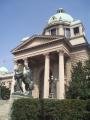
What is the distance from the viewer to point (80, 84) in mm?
38594

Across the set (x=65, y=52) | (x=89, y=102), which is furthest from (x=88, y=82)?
(x=89, y=102)

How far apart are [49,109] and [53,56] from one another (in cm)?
2513

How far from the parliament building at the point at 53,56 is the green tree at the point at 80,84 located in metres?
3.29

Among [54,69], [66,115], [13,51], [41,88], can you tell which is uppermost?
[13,51]

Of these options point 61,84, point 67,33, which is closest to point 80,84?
point 61,84

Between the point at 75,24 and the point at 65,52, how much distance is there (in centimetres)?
1117

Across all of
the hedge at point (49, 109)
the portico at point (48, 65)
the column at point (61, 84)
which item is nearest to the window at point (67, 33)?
the portico at point (48, 65)

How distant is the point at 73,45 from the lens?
1930 inches

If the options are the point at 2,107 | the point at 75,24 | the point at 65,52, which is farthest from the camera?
the point at 75,24

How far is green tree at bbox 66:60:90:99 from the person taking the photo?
3725 cm

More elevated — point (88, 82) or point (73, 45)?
point (73, 45)

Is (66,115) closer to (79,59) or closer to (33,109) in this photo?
(33,109)

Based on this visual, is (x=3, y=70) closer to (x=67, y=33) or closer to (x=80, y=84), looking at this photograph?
(x=67, y=33)

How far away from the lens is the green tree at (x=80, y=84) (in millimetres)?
37250
